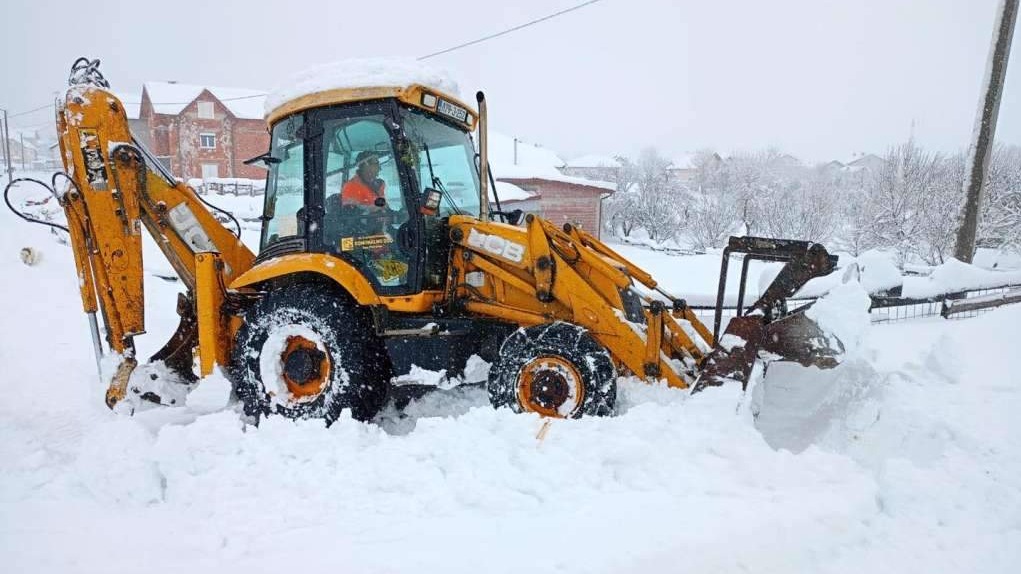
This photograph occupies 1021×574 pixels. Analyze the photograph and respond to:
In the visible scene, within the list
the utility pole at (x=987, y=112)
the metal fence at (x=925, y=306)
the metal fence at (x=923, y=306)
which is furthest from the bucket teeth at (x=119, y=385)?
the utility pole at (x=987, y=112)

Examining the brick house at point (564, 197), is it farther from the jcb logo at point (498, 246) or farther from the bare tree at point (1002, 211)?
the jcb logo at point (498, 246)

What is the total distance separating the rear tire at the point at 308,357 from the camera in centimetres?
419

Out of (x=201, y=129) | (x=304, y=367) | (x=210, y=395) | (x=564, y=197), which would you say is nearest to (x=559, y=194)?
(x=564, y=197)

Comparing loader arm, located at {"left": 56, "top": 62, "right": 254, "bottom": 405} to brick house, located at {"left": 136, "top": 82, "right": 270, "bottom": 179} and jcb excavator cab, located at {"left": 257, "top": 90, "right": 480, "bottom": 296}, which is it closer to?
jcb excavator cab, located at {"left": 257, "top": 90, "right": 480, "bottom": 296}

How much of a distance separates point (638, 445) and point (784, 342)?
1203 millimetres

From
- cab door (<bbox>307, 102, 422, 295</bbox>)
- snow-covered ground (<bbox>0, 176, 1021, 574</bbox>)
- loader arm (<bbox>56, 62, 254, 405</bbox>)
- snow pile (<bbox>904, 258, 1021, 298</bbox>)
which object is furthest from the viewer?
snow pile (<bbox>904, 258, 1021, 298</bbox>)

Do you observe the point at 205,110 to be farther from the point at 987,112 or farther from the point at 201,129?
the point at 987,112

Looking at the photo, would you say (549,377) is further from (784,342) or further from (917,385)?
(917,385)

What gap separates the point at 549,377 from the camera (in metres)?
3.89

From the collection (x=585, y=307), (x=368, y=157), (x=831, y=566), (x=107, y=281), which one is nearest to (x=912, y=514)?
(x=831, y=566)

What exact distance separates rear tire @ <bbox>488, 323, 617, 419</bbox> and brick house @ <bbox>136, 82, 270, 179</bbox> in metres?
35.0

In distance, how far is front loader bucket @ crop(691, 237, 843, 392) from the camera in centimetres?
365

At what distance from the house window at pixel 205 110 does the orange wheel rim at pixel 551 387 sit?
123ft

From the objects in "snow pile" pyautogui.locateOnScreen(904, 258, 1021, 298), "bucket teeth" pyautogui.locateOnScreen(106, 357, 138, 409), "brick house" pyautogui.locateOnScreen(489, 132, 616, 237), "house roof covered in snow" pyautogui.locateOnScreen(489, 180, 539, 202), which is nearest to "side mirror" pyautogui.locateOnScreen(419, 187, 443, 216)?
"bucket teeth" pyautogui.locateOnScreen(106, 357, 138, 409)
